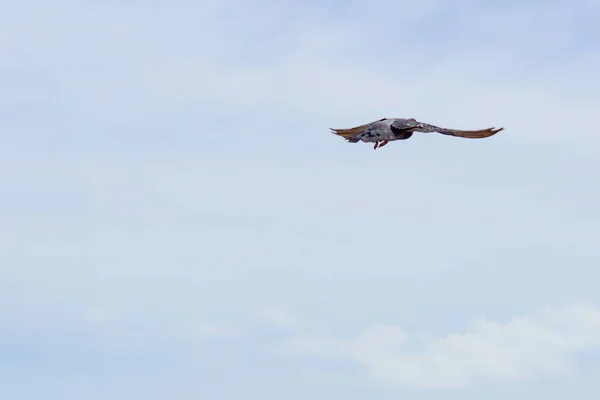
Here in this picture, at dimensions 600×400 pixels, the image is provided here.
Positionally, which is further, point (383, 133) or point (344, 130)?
point (344, 130)

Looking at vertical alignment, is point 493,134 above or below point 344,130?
below

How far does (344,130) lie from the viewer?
219ft

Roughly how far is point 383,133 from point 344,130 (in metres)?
6.06

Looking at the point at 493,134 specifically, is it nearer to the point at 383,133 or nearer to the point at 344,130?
the point at 383,133

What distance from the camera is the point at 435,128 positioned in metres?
61.8

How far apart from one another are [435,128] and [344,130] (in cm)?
788

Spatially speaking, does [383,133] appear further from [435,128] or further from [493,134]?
[493,134]

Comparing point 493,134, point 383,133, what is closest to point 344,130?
point 383,133

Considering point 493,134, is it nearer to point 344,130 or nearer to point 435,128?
point 435,128

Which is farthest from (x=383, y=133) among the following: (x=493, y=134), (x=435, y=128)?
(x=493, y=134)

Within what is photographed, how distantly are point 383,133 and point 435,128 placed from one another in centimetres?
364

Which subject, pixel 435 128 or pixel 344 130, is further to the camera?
pixel 344 130

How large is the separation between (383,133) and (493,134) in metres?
7.38
